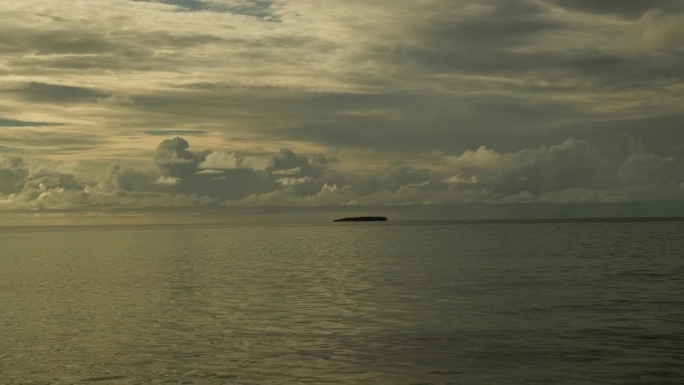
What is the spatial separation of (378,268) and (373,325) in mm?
42342

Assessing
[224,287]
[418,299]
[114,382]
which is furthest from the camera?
[224,287]

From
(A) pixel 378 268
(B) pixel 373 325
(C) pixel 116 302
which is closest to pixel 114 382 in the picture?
(B) pixel 373 325

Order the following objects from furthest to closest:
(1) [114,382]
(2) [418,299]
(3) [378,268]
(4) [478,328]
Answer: (3) [378,268], (2) [418,299], (4) [478,328], (1) [114,382]

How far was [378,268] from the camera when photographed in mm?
79938

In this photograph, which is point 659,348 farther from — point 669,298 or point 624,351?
point 669,298

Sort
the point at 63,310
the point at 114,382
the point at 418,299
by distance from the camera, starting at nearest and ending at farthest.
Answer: the point at 114,382, the point at 63,310, the point at 418,299

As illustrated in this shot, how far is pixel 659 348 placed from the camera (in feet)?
99.5

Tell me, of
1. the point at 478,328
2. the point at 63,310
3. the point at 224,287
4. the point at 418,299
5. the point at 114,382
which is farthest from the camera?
the point at 224,287

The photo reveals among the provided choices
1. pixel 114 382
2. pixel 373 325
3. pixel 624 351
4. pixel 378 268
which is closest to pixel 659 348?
pixel 624 351

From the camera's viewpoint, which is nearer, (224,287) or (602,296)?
(602,296)

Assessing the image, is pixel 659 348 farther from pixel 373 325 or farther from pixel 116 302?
pixel 116 302

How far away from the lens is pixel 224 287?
2328 inches

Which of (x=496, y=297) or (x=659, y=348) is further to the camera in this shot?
(x=496, y=297)

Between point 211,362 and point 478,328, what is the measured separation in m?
14.0
